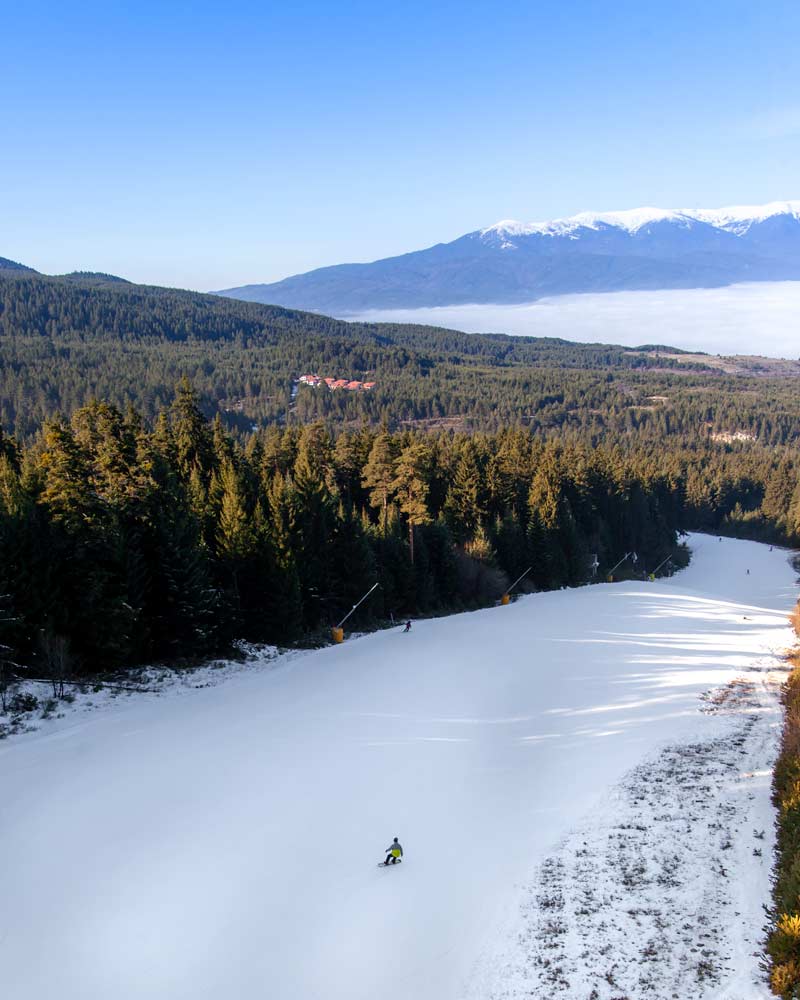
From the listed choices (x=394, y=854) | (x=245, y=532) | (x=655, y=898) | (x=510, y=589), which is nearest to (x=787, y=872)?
(x=655, y=898)

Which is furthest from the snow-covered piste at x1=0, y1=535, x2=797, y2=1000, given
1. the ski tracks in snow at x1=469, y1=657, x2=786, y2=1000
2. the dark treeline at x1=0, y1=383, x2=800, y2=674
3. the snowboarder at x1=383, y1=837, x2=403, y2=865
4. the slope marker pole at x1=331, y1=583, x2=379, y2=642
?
the slope marker pole at x1=331, y1=583, x2=379, y2=642

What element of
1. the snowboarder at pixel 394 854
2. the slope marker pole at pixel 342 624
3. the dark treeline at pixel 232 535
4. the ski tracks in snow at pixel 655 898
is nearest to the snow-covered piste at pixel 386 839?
the ski tracks in snow at pixel 655 898

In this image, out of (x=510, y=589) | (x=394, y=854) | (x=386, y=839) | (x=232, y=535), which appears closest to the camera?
(x=394, y=854)

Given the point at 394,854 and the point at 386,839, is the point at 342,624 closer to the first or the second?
the point at 386,839

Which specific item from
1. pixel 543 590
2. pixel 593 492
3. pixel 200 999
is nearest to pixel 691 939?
pixel 200 999

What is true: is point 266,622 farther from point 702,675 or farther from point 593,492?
point 593,492

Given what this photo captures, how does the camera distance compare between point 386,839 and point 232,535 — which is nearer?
point 386,839

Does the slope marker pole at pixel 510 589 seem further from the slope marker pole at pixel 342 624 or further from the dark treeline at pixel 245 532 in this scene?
the slope marker pole at pixel 342 624
